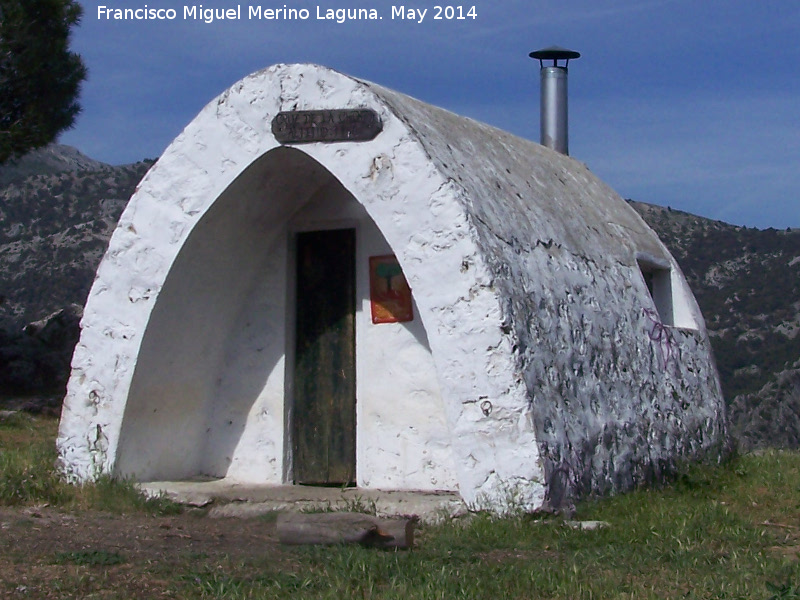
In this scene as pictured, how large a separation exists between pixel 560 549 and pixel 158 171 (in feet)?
12.7

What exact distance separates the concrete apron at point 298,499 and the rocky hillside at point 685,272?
9.46 m

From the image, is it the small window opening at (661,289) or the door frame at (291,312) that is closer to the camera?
the door frame at (291,312)

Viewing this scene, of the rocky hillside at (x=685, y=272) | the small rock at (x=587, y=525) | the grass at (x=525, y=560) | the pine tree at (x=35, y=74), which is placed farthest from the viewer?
the rocky hillside at (x=685, y=272)

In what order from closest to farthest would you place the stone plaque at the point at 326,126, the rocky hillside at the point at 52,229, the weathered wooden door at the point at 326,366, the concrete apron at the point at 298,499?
the concrete apron at the point at 298,499, the stone plaque at the point at 326,126, the weathered wooden door at the point at 326,366, the rocky hillside at the point at 52,229

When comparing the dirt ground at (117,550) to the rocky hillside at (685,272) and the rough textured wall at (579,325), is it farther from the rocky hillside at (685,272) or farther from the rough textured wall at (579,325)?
the rocky hillside at (685,272)

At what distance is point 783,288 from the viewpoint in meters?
30.3

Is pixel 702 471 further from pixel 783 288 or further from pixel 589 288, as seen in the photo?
pixel 783 288

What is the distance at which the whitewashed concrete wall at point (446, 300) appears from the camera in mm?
7059

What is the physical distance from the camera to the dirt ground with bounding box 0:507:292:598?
5366 millimetres

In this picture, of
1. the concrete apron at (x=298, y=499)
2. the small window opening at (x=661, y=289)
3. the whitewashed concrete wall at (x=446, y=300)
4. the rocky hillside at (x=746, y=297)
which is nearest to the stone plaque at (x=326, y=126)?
the whitewashed concrete wall at (x=446, y=300)

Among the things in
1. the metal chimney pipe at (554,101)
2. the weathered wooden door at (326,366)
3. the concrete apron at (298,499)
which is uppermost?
the metal chimney pipe at (554,101)

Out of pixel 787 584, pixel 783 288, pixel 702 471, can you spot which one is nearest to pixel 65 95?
pixel 702 471

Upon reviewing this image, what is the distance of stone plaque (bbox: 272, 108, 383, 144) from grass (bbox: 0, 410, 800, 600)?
2532mm

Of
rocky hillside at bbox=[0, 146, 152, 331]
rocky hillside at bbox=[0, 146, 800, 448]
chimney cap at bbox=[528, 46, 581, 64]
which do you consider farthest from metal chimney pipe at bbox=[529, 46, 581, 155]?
rocky hillside at bbox=[0, 146, 152, 331]
